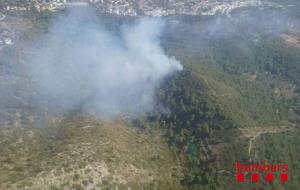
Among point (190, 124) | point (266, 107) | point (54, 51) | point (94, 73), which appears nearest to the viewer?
point (190, 124)

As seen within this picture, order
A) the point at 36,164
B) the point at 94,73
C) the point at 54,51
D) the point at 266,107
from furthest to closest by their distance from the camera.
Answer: the point at 54,51, the point at 94,73, the point at 266,107, the point at 36,164

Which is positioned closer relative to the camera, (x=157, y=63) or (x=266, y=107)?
(x=266, y=107)

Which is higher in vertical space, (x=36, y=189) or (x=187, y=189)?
(x=36, y=189)

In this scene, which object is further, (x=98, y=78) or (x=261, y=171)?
(x=98, y=78)

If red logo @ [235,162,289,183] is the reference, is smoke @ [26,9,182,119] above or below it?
above

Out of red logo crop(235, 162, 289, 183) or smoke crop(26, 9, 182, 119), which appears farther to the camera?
smoke crop(26, 9, 182, 119)

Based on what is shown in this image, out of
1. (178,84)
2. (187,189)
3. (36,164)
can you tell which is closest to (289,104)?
(178,84)

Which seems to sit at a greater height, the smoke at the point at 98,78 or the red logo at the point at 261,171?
the smoke at the point at 98,78

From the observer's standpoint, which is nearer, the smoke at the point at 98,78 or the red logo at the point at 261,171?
the red logo at the point at 261,171

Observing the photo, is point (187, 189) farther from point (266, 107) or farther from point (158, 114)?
point (266, 107)

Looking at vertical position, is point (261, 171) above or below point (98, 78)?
below
